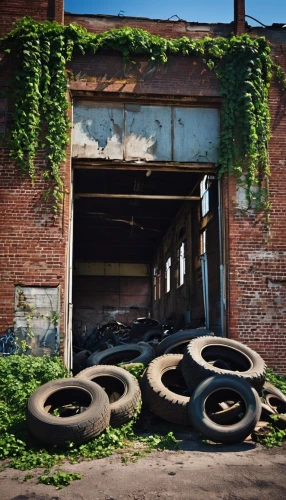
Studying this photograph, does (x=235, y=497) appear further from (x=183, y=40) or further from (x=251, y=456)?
(x=183, y=40)

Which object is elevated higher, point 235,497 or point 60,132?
point 60,132

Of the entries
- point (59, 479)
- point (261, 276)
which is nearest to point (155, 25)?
point (261, 276)

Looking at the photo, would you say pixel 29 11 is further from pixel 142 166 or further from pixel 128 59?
pixel 142 166

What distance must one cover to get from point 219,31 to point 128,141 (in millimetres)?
3358

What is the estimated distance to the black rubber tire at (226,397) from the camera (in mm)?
7430

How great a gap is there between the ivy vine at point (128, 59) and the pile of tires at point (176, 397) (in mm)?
3864

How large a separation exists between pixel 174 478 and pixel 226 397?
238 centimetres

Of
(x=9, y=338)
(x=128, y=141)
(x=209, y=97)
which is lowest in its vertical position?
(x=9, y=338)

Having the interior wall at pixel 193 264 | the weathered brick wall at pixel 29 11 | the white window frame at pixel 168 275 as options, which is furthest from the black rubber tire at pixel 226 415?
the white window frame at pixel 168 275

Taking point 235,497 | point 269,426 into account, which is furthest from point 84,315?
point 235,497

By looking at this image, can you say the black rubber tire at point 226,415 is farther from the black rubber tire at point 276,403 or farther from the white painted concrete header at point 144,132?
the white painted concrete header at point 144,132

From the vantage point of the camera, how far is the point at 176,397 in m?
8.35

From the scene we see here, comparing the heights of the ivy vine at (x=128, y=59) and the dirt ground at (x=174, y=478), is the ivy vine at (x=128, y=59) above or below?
above

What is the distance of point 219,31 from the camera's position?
12102mm
